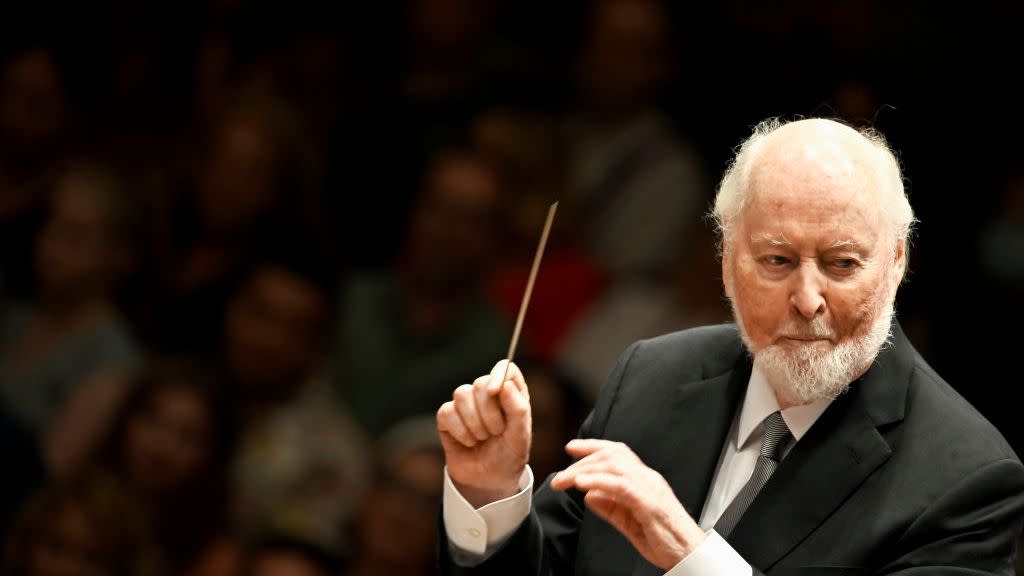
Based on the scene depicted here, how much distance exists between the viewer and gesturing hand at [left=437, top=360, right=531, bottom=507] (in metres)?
2.13

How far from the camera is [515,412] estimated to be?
6.98ft

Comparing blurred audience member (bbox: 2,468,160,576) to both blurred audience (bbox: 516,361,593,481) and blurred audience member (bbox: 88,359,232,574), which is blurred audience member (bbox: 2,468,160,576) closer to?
blurred audience member (bbox: 88,359,232,574)

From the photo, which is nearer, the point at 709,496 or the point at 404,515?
the point at 709,496

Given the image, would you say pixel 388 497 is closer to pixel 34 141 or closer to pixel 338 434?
pixel 338 434

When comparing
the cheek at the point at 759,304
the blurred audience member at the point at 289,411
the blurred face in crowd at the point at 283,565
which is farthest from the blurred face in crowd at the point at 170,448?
the cheek at the point at 759,304

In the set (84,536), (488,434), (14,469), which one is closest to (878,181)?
(488,434)

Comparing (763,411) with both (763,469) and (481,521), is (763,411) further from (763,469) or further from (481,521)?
(481,521)

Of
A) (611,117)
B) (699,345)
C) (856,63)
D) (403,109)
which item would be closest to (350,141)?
(403,109)

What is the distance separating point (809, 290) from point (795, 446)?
0.22 meters

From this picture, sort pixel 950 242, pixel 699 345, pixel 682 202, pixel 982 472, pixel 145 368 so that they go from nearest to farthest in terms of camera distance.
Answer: pixel 982 472, pixel 699 345, pixel 950 242, pixel 682 202, pixel 145 368

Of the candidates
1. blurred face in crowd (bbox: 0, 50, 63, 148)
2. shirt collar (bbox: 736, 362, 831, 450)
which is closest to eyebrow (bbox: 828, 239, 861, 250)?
shirt collar (bbox: 736, 362, 831, 450)

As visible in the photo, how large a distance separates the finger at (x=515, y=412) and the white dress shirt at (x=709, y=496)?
8cm

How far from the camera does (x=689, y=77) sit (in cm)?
464

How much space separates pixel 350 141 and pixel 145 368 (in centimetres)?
91
